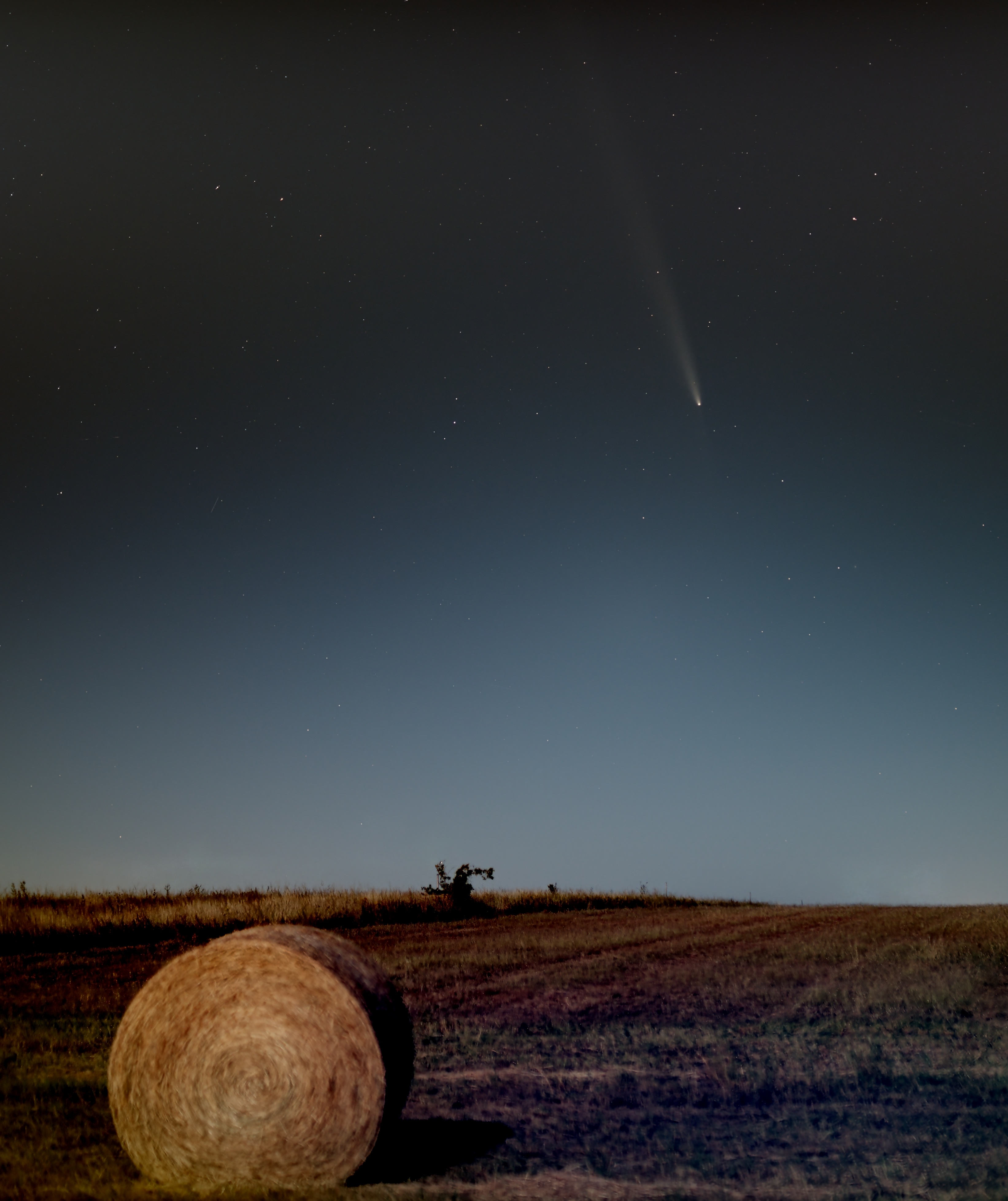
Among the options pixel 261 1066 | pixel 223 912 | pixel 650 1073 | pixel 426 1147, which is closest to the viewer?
pixel 261 1066

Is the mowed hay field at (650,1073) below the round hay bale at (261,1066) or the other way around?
below

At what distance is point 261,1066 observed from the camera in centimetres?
787

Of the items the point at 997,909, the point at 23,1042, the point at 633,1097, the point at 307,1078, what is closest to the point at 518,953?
the point at 23,1042

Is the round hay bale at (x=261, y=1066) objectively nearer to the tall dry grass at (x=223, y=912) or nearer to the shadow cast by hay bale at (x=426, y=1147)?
the shadow cast by hay bale at (x=426, y=1147)

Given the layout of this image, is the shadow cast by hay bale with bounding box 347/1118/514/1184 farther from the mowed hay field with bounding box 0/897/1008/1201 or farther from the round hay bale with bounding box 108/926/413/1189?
the round hay bale with bounding box 108/926/413/1189

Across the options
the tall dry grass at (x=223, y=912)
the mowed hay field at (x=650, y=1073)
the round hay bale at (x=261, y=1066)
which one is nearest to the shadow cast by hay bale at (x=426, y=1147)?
the mowed hay field at (x=650, y=1073)

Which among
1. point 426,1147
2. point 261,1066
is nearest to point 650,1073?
point 426,1147

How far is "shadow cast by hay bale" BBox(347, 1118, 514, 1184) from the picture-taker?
760 cm

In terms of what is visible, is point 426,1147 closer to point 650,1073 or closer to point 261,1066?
point 261,1066

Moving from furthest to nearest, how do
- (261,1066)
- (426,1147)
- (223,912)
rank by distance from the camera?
(223,912)
(426,1147)
(261,1066)

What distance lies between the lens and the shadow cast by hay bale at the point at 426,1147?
24.9 feet

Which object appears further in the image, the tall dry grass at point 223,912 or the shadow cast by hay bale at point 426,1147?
the tall dry grass at point 223,912

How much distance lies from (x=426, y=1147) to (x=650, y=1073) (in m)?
3.42

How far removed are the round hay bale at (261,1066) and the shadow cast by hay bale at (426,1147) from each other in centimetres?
16
